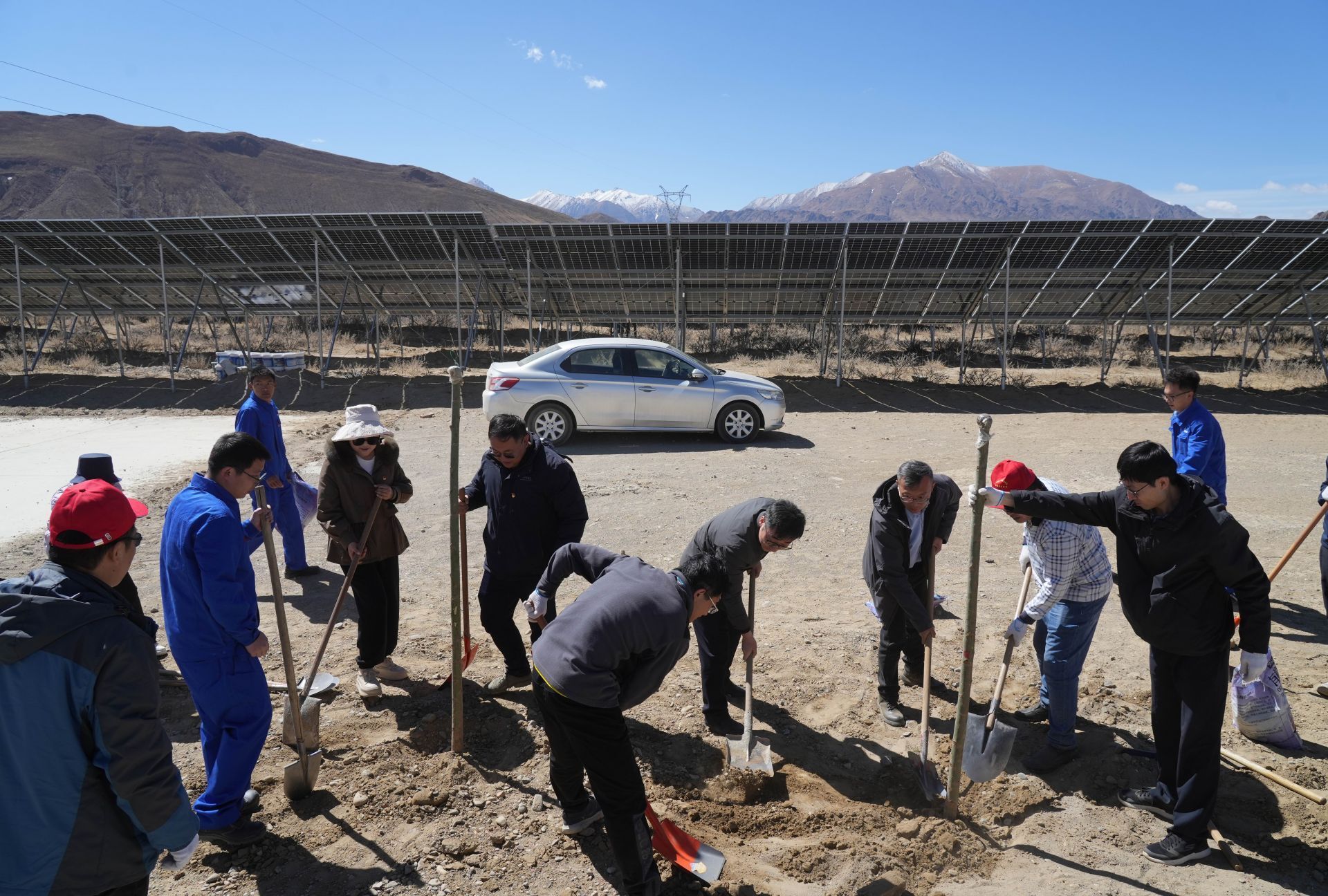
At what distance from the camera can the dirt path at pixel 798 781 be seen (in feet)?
10.7

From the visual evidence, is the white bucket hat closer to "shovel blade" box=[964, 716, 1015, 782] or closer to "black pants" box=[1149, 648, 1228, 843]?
"shovel blade" box=[964, 716, 1015, 782]

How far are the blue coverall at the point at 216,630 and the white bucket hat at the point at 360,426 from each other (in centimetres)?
114

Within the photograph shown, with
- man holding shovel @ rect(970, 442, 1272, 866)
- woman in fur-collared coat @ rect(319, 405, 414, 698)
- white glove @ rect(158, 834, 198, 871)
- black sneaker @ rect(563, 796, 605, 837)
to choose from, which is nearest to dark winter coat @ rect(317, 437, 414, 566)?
woman in fur-collared coat @ rect(319, 405, 414, 698)

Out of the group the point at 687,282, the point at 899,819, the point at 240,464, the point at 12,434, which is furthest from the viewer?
the point at 687,282

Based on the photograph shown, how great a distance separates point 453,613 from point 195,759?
4.97ft

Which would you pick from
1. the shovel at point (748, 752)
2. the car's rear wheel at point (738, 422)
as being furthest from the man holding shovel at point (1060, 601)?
the car's rear wheel at point (738, 422)

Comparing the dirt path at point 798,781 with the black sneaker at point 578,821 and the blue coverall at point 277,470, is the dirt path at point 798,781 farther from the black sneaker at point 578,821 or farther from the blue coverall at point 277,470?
the blue coverall at point 277,470

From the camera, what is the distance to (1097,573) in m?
3.83

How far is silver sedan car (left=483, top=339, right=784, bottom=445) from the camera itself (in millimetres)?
11312

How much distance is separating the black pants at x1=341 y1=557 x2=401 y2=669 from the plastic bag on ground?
4577mm

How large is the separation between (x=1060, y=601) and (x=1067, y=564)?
0.24 m

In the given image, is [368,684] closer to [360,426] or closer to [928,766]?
[360,426]

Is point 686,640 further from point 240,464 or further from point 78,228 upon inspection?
point 78,228

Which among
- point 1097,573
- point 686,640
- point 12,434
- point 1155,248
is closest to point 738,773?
point 686,640
